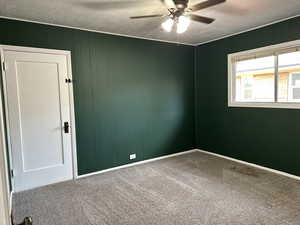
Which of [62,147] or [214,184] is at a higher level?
[62,147]

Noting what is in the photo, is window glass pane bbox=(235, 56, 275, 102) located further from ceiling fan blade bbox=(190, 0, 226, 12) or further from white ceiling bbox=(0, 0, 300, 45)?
ceiling fan blade bbox=(190, 0, 226, 12)

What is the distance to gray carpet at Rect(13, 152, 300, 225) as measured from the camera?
235 cm

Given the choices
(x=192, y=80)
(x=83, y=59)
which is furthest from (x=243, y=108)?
(x=83, y=59)

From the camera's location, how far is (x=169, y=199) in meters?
2.77

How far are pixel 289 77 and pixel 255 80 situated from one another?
59cm

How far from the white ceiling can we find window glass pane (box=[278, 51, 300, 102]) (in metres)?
0.66

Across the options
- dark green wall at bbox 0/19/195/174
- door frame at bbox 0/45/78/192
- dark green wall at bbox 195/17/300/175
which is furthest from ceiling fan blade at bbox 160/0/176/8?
dark green wall at bbox 195/17/300/175

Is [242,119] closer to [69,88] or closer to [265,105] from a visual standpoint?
[265,105]

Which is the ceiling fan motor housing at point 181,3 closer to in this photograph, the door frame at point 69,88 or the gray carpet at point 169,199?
the door frame at point 69,88

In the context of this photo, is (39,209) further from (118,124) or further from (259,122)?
(259,122)

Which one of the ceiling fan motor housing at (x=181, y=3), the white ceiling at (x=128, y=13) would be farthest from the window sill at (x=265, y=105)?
the ceiling fan motor housing at (x=181, y=3)

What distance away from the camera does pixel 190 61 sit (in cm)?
493

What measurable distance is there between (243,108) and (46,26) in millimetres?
3797

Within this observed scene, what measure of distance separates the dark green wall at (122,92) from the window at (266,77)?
1112 mm
